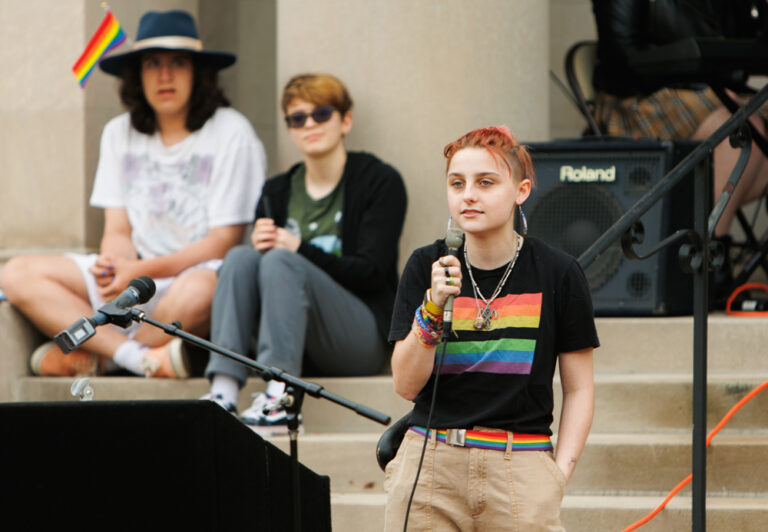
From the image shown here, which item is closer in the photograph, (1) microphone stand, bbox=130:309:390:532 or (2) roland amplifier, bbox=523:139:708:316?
(1) microphone stand, bbox=130:309:390:532

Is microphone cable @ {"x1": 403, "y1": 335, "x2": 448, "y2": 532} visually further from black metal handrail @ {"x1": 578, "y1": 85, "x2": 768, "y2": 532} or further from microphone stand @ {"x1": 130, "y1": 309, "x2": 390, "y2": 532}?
black metal handrail @ {"x1": 578, "y1": 85, "x2": 768, "y2": 532}

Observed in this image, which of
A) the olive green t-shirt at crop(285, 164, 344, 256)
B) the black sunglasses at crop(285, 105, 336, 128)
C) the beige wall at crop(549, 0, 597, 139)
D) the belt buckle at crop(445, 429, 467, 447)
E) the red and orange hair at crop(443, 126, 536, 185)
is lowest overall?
the belt buckle at crop(445, 429, 467, 447)

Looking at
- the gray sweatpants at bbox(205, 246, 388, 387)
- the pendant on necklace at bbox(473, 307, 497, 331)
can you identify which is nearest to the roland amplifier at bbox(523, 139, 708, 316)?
the gray sweatpants at bbox(205, 246, 388, 387)

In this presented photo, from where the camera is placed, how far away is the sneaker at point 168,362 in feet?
18.2

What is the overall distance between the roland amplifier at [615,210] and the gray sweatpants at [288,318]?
40.2 inches

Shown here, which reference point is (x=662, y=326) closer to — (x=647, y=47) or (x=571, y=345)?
(x=647, y=47)

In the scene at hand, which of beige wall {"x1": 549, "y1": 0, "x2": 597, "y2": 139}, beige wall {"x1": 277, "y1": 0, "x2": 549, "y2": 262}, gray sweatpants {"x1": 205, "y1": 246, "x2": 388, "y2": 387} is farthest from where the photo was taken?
beige wall {"x1": 549, "y1": 0, "x2": 597, "y2": 139}

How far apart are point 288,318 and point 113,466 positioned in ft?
7.47

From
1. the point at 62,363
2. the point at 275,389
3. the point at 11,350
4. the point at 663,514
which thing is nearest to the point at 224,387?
the point at 275,389

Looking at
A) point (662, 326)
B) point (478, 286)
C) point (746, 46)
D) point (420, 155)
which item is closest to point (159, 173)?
point (420, 155)

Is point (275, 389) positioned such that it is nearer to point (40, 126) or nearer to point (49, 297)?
point (49, 297)

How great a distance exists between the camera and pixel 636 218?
4.16 m

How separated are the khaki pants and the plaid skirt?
4064 millimetres

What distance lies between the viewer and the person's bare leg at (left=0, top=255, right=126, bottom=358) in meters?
5.74
